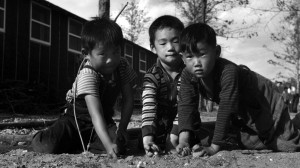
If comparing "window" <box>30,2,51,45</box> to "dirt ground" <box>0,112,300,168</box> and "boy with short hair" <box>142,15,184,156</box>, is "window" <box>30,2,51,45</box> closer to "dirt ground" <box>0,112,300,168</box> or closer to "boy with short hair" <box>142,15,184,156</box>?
"boy with short hair" <box>142,15,184,156</box>

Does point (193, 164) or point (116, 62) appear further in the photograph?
point (116, 62)

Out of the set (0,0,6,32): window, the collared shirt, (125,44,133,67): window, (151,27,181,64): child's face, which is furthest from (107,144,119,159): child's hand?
(125,44,133,67): window

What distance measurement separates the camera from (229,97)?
2.71m

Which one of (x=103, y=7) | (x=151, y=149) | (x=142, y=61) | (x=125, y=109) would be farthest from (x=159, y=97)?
(x=142, y=61)

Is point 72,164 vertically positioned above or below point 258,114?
below

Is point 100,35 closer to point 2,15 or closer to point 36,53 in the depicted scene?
point 2,15

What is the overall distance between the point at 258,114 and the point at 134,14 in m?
25.5

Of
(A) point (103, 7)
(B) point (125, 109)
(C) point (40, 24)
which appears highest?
(C) point (40, 24)

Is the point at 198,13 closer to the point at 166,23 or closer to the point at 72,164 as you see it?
the point at 166,23

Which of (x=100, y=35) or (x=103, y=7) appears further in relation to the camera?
(x=103, y=7)

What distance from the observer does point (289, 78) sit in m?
30.3

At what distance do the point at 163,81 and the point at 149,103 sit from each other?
261 mm

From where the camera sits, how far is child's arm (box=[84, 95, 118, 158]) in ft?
8.71

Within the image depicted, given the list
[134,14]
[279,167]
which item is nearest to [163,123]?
[279,167]
